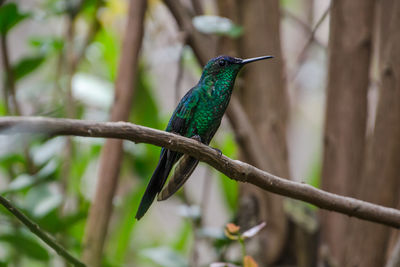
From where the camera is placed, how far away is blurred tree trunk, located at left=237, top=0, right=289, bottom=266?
2.37 meters

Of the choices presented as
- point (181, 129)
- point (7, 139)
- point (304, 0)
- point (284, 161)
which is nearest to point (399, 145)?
point (284, 161)

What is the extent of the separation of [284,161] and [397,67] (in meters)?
0.74

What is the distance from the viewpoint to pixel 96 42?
10.4 feet

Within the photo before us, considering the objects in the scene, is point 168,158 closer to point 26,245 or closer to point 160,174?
point 160,174

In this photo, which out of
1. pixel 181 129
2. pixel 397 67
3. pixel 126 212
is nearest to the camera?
pixel 181 129

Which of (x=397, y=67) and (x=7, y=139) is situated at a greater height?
(x=397, y=67)

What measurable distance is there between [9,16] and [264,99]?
1252 millimetres

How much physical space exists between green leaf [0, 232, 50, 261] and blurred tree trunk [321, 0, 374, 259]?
134 cm

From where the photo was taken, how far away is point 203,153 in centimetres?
125

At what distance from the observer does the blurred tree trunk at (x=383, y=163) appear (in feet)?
6.29

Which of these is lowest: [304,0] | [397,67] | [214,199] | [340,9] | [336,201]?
[214,199]

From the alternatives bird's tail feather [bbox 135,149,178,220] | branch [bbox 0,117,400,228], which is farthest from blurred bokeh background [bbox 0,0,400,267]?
bird's tail feather [bbox 135,149,178,220]

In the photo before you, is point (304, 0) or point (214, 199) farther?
point (214, 199)

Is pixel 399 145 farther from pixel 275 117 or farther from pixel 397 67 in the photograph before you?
pixel 275 117
